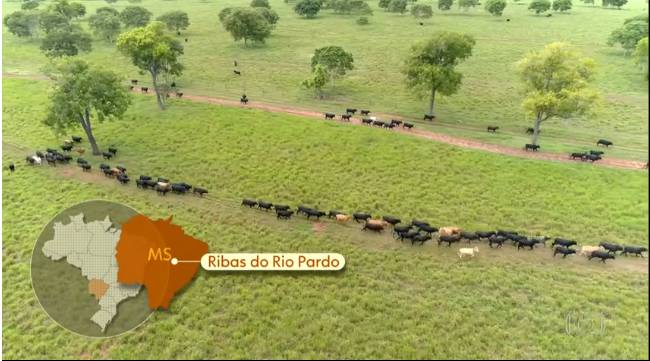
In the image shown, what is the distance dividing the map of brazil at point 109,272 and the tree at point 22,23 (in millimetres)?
84990

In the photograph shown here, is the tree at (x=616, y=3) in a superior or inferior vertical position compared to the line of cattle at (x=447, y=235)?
superior

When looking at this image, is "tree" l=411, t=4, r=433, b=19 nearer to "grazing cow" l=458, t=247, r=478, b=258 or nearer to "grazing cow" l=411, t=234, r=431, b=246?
"grazing cow" l=411, t=234, r=431, b=246

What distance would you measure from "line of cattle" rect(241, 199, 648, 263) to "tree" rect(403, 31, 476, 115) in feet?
79.4

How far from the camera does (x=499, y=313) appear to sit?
76.8 ft

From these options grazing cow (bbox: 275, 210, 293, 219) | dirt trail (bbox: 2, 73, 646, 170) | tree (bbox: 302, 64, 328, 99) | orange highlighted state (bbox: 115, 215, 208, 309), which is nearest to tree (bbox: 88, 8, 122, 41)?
dirt trail (bbox: 2, 73, 646, 170)

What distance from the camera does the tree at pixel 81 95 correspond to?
3888cm

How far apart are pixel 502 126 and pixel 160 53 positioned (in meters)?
44.1

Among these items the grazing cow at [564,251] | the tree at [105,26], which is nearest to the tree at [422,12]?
the tree at [105,26]

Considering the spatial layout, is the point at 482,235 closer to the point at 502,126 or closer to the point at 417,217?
the point at 417,217

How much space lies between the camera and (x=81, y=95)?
129 ft

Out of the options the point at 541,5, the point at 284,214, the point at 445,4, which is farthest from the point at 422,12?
the point at 284,214

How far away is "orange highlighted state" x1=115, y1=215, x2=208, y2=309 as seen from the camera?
23.1 m

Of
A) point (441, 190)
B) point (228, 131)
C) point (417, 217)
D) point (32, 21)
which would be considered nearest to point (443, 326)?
point (417, 217)

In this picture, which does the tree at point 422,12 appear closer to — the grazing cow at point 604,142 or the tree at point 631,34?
the tree at point 631,34
